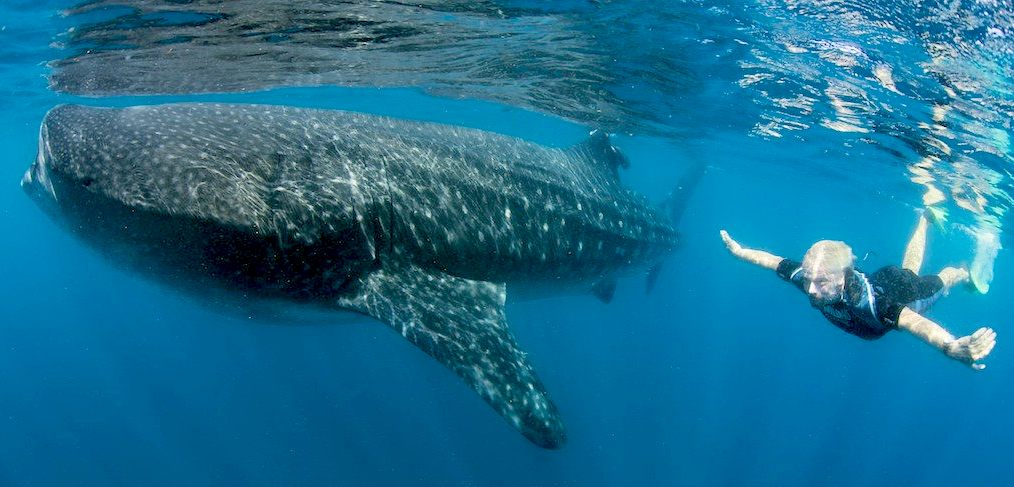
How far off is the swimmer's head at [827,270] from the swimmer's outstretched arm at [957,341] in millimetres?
845

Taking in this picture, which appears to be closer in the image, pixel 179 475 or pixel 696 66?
pixel 696 66

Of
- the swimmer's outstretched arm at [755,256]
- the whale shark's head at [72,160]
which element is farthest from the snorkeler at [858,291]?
the whale shark's head at [72,160]

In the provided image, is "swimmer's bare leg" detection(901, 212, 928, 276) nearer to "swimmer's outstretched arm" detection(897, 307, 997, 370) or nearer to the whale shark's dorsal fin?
"swimmer's outstretched arm" detection(897, 307, 997, 370)

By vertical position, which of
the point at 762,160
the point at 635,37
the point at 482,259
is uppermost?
the point at 635,37

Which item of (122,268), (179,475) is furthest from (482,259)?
(179,475)

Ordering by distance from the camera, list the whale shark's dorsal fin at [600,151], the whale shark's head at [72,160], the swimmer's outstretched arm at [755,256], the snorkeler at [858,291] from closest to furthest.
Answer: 1. the whale shark's head at [72,160]
2. the snorkeler at [858,291]
3. the swimmer's outstretched arm at [755,256]
4. the whale shark's dorsal fin at [600,151]

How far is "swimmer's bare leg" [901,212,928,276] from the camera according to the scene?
8659 mm

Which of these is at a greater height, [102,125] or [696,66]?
[102,125]

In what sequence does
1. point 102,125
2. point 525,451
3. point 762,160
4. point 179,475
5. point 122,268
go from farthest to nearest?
point 762,160
point 179,475
point 525,451
point 122,268
point 102,125

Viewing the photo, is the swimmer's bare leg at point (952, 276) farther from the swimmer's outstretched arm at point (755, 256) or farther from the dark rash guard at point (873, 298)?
the swimmer's outstretched arm at point (755, 256)

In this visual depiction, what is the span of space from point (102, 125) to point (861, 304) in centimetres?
847

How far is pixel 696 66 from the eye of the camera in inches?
546

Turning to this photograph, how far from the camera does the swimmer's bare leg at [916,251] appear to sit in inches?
341

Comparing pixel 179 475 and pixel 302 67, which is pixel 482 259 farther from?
pixel 179 475
